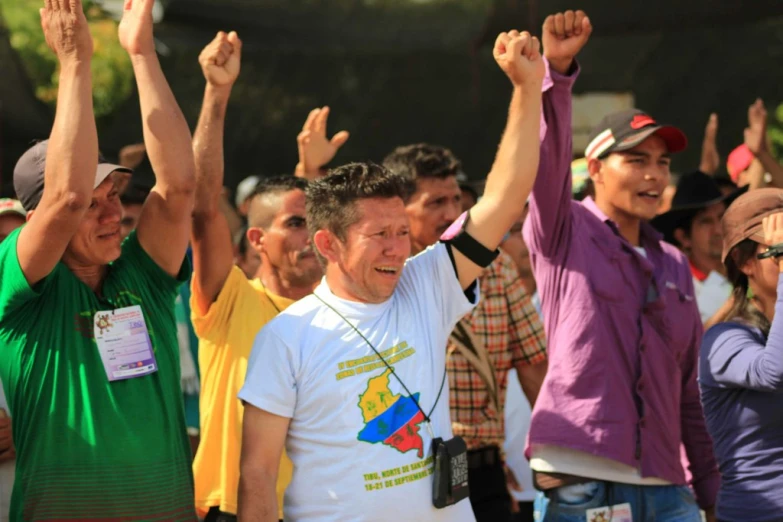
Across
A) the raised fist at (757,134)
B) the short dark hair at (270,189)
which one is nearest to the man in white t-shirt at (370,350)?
the short dark hair at (270,189)

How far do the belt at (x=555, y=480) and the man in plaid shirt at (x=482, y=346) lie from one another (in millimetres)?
681

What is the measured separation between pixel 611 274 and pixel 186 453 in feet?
5.60

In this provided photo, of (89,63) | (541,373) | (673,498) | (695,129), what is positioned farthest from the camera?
(695,129)

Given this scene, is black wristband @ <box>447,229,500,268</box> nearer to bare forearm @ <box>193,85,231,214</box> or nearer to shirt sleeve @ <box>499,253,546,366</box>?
bare forearm @ <box>193,85,231,214</box>

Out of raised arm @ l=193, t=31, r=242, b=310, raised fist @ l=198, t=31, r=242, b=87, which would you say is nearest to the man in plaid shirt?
raised arm @ l=193, t=31, r=242, b=310

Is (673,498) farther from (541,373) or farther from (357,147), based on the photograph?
(357,147)

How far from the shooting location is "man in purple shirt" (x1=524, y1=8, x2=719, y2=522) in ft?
13.9

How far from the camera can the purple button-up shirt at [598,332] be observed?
425cm

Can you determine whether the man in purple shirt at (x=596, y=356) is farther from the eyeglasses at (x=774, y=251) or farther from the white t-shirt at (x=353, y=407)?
the white t-shirt at (x=353, y=407)

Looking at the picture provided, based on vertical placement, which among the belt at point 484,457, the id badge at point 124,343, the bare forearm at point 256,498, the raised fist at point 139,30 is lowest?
the belt at point 484,457

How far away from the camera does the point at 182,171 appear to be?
3.84m

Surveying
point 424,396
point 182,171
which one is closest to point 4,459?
point 182,171

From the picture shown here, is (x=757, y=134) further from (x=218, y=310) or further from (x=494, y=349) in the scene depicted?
(x=218, y=310)

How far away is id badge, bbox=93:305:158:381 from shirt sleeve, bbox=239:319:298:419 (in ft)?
1.14
